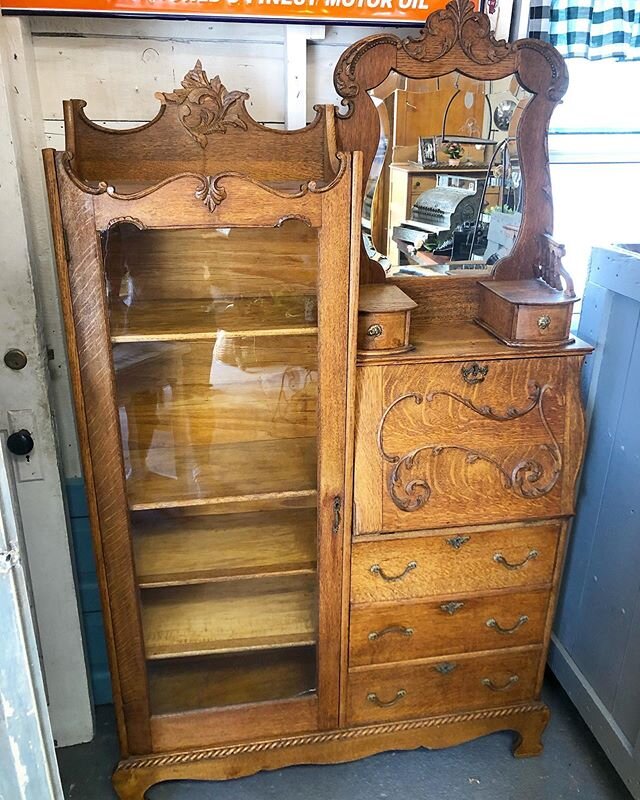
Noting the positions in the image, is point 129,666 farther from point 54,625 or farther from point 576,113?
point 576,113

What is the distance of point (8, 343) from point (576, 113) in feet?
5.43

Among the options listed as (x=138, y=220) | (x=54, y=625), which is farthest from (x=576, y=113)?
(x=54, y=625)

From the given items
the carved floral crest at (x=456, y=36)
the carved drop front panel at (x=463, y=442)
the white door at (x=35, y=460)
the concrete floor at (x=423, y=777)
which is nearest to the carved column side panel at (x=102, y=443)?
the white door at (x=35, y=460)

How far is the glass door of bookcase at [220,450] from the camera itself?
136cm

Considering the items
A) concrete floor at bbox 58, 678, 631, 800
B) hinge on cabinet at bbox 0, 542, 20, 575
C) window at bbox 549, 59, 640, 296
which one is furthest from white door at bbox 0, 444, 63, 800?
window at bbox 549, 59, 640, 296

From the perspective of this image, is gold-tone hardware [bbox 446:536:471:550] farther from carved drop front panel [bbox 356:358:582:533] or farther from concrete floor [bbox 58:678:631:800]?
concrete floor [bbox 58:678:631:800]

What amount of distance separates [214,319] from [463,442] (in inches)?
23.0

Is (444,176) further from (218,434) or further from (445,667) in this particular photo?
(445,667)

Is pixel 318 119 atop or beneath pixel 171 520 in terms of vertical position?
atop

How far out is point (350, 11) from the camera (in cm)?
152

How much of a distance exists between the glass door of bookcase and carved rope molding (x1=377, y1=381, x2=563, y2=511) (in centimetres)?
18

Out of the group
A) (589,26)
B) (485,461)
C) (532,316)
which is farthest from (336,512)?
(589,26)

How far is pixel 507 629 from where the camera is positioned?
5.60 ft

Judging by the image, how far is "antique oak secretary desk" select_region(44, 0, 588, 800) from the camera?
1.34 m
